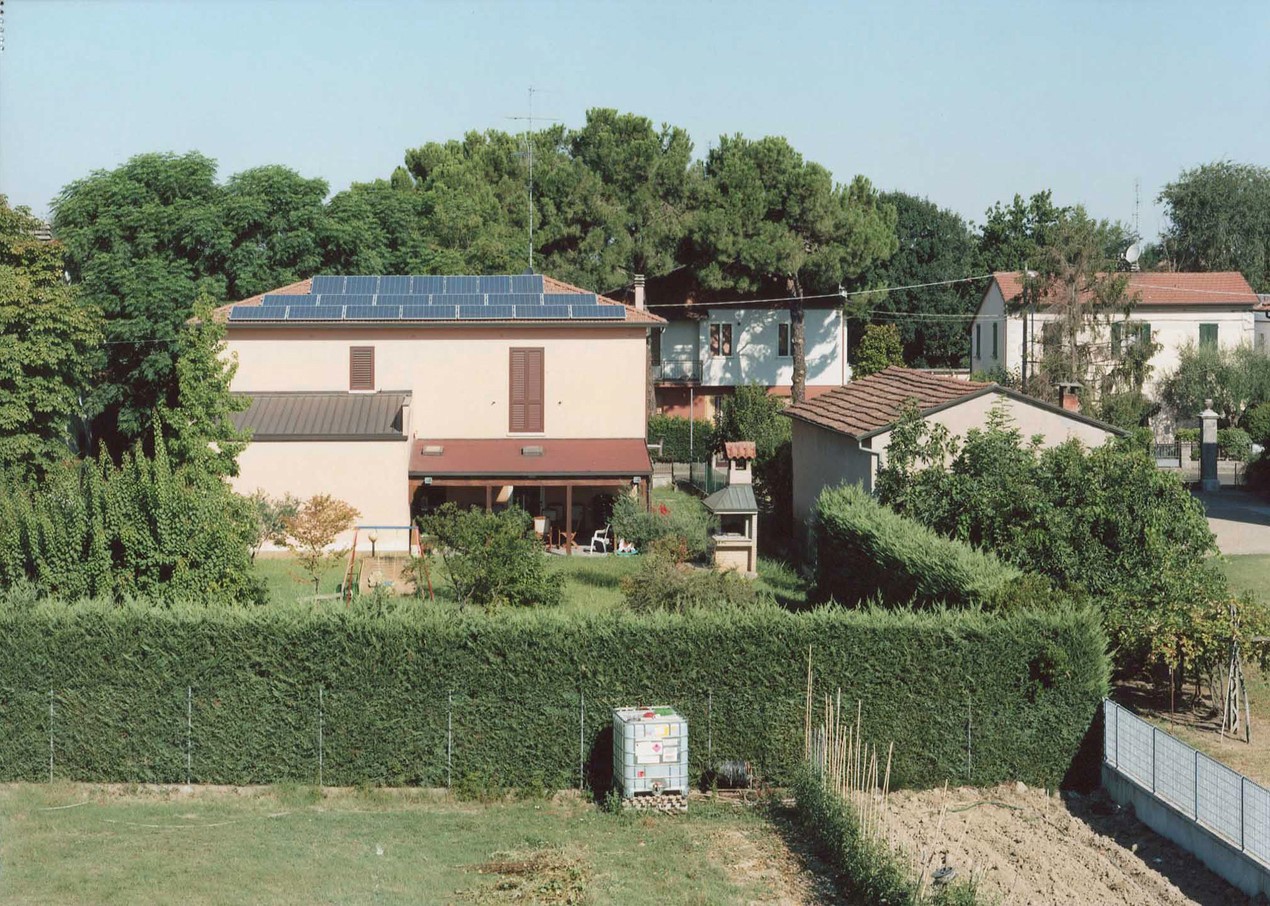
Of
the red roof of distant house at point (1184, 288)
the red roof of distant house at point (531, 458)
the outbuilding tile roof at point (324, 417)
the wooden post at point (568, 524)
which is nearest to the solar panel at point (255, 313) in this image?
the outbuilding tile roof at point (324, 417)

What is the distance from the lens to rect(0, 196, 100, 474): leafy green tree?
34.2m

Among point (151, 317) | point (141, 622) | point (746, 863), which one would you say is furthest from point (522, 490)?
point (746, 863)

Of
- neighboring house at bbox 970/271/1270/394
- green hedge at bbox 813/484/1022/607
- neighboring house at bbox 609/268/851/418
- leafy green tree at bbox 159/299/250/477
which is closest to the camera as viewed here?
Result: green hedge at bbox 813/484/1022/607

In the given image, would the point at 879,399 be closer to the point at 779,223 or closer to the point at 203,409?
the point at 203,409

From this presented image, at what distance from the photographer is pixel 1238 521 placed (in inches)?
1405

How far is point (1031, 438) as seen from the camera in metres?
25.5

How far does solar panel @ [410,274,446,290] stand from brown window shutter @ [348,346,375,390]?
7.97ft

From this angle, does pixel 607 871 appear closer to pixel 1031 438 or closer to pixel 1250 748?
pixel 1250 748

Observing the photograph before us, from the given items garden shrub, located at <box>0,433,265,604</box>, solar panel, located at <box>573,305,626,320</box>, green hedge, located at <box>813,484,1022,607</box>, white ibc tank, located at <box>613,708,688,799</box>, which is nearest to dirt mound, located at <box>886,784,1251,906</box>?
white ibc tank, located at <box>613,708,688,799</box>

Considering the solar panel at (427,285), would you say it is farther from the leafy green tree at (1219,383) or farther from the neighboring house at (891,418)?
the leafy green tree at (1219,383)

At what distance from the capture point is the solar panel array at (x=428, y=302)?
35500 millimetres

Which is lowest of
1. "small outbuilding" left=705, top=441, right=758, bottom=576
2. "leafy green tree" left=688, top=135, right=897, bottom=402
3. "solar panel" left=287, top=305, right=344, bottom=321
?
"small outbuilding" left=705, top=441, right=758, bottom=576

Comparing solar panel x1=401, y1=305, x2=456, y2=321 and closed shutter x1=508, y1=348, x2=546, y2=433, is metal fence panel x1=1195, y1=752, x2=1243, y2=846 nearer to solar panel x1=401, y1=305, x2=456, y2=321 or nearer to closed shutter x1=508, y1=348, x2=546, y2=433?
closed shutter x1=508, y1=348, x2=546, y2=433

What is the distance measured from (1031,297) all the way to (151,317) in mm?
29077
